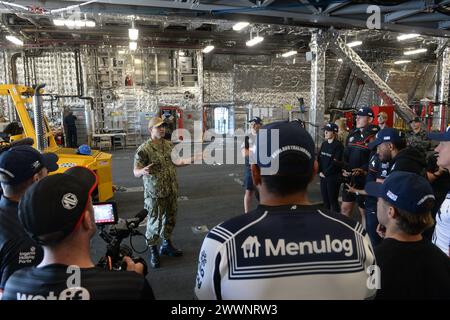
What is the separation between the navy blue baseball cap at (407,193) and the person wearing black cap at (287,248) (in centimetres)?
52

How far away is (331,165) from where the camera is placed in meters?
5.44

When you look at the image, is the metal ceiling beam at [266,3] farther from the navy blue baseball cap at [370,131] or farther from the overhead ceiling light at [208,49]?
the overhead ceiling light at [208,49]

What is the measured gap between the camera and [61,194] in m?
1.34

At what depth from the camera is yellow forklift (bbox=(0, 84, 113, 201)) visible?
6.12 metres

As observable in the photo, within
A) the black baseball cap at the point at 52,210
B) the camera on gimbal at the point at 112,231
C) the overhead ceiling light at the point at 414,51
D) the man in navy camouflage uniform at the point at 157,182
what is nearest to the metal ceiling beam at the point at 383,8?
the man in navy camouflage uniform at the point at 157,182

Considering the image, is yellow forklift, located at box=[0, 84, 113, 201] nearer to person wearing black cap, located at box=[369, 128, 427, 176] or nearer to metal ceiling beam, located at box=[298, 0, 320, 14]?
person wearing black cap, located at box=[369, 128, 427, 176]

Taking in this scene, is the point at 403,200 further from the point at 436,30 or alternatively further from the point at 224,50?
the point at 224,50

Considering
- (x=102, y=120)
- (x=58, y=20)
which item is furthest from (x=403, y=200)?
(x=102, y=120)

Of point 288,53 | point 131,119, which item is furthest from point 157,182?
point 288,53

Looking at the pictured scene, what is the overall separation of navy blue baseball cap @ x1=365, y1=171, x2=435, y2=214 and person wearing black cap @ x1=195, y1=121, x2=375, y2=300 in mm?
525

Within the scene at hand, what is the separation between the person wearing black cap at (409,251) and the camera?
5.23 ft

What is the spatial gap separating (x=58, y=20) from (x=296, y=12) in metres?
6.75

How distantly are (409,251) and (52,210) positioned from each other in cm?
→ 159

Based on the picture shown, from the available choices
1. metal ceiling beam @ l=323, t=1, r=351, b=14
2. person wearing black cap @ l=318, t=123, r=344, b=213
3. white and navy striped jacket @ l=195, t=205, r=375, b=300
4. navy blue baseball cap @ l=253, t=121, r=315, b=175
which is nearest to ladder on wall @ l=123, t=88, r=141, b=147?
metal ceiling beam @ l=323, t=1, r=351, b=14
